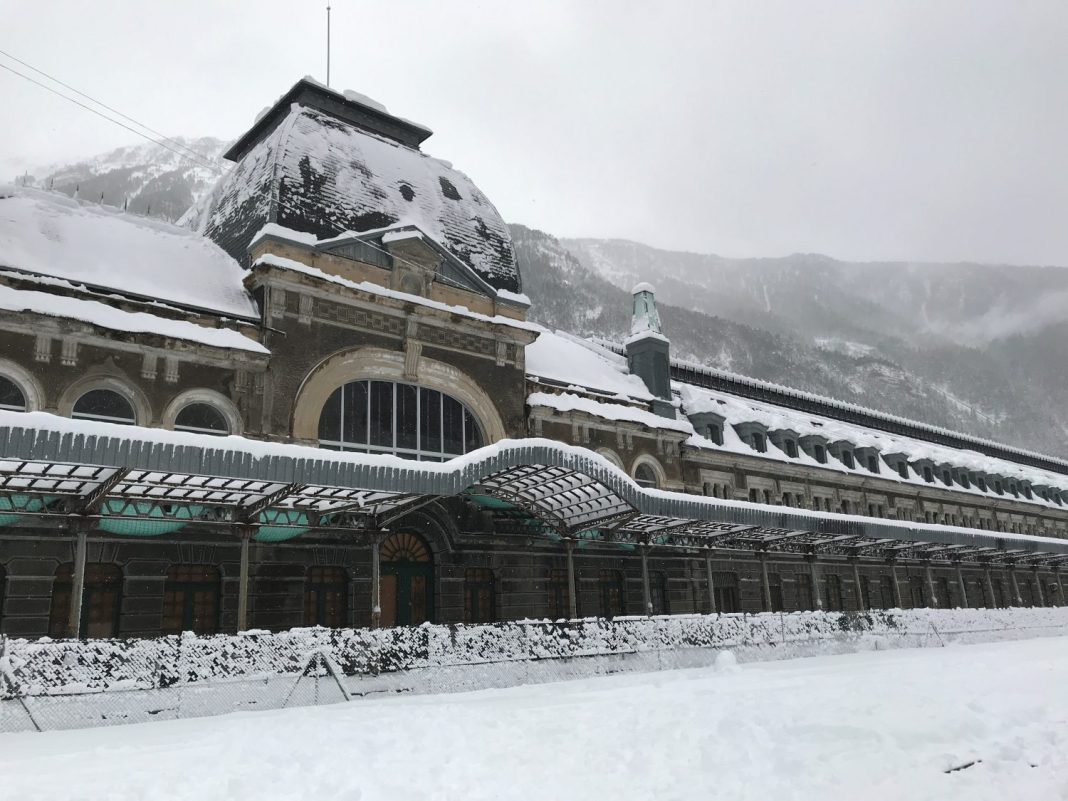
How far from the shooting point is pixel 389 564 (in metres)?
23.2

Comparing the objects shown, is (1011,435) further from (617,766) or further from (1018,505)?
(617,766)

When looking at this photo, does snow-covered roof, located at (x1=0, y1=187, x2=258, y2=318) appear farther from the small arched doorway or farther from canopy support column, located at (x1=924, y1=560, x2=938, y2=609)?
canopy support column, located at (x1=924, y1=560, x2=938, y2=609)

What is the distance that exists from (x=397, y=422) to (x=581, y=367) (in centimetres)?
1068

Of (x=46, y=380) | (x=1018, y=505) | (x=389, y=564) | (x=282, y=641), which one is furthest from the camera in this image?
(x=1018, y=505)

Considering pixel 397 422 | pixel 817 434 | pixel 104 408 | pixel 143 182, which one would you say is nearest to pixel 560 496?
pixel 397 422

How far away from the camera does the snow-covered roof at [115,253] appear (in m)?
19.6

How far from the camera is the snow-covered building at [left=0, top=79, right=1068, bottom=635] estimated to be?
17.2 metres

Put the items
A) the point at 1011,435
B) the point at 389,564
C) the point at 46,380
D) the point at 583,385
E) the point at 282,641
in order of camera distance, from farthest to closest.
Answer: the point at 1011,435
the point at 583,385
the point at 389,564
the point at 46,380
the point at 282,641

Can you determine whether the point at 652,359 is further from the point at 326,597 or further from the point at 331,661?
the point at 331,661

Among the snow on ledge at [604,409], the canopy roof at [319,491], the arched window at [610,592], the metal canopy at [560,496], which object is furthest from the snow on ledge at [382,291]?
the arched window at [610,592]

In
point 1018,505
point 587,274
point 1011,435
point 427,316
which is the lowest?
point 1018,505

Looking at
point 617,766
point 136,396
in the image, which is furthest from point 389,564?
point 617,766

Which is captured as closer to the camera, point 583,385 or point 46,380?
point 46,380

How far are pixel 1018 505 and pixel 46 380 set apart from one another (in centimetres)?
5592
